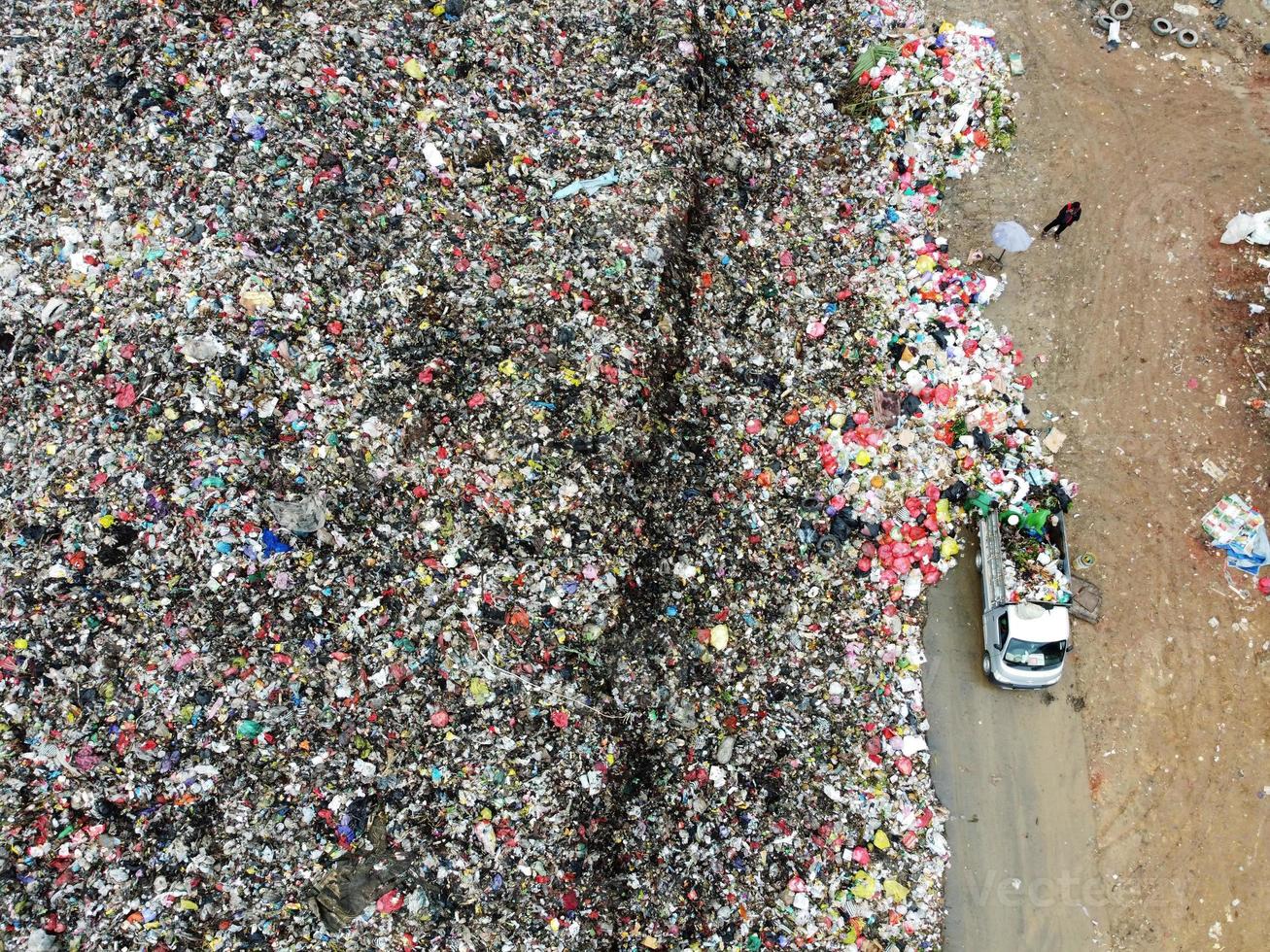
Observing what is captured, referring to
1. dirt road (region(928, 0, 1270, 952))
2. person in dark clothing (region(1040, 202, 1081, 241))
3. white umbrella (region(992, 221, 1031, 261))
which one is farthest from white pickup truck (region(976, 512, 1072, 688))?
person in dark clothing (region(1040, 202, 1081, 241))

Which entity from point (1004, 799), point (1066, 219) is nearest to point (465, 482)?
point (1004, 799)

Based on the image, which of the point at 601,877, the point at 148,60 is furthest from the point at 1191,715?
the point at 148,60

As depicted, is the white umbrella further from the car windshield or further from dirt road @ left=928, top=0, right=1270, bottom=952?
the car windshield

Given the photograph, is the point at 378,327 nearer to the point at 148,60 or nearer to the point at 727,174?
the point at 148,60

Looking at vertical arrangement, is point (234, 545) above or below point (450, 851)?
above

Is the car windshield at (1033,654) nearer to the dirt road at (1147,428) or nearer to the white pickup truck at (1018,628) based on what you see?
the white pickup truck at (1018,628)

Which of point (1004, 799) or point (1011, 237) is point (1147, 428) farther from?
point (1004, 799)

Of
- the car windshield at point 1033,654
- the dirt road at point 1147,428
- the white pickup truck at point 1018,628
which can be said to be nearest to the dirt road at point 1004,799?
the dirt road at point 1147,428
